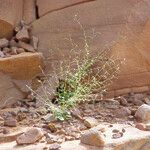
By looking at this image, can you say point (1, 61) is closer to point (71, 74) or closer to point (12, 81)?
point (12, 81)

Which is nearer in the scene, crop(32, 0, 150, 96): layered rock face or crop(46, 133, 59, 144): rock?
crop(46, 133, 59, 144): rock

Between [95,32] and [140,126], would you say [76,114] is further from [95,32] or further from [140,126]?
[95,32]

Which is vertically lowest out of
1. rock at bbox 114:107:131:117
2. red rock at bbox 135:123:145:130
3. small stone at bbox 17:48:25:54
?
red rock at bbox 135:123:145:130

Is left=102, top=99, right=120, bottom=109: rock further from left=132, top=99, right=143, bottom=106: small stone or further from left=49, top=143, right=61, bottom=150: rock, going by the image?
left=49, top=143, right=61, bottom=150: rock

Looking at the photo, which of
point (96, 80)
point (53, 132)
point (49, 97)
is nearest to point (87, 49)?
point (96, 80)

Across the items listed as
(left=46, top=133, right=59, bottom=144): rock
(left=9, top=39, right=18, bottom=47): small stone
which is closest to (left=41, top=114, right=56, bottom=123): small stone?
(left=46, top=133, right=59, bottom=144): rock

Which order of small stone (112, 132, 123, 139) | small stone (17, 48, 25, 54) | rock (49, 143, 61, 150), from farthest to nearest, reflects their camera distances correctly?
small stone (17, 48, 25, 54) < small stone (112, 132, 123, 139) < rock (49, 143, 61, 150)

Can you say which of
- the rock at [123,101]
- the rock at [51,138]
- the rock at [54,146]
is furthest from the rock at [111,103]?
the rock at [54,146]
